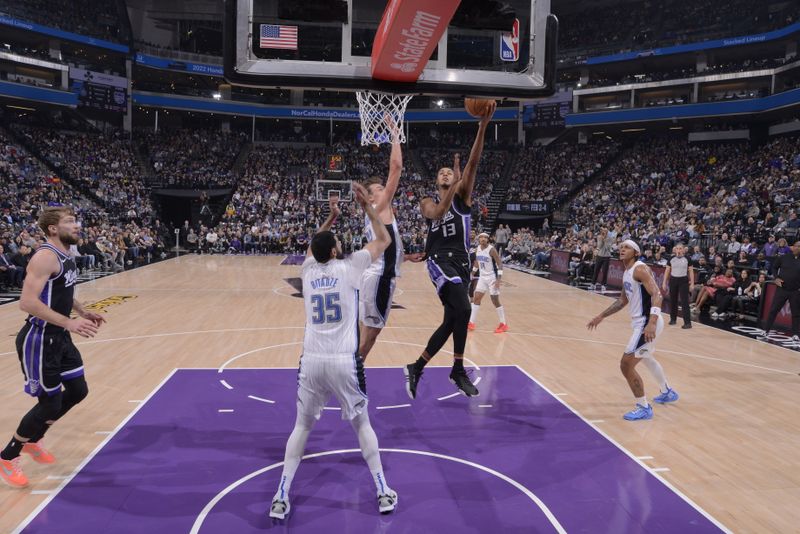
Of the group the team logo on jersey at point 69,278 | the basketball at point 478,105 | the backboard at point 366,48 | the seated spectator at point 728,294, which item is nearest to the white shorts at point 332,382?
the team logo on jersey at point 69,278

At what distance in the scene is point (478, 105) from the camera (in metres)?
5.62

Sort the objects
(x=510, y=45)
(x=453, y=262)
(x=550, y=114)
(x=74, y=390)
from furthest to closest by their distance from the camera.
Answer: (x=550, y=114) < (x=510, y=45) < (x=453, y=262) < (x=74, y=390)

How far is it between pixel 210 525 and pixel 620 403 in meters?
4.59

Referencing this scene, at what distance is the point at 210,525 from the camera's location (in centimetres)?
373

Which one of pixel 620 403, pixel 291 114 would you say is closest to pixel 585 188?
pixel 291 114

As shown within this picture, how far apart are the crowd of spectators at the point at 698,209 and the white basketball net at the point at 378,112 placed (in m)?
8.35

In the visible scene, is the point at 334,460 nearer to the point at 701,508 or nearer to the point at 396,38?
the point at 701,508

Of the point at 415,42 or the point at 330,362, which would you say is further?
the point at 415,42

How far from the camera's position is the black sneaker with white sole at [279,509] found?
12.4ft

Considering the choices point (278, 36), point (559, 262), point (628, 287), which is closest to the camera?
point (278, 36)

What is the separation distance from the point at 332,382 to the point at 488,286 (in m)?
7.25

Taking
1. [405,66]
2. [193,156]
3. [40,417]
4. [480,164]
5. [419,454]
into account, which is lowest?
[419,454]

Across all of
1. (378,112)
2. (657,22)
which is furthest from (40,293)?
(657,22)

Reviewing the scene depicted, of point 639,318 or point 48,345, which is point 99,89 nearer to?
point 48,345
